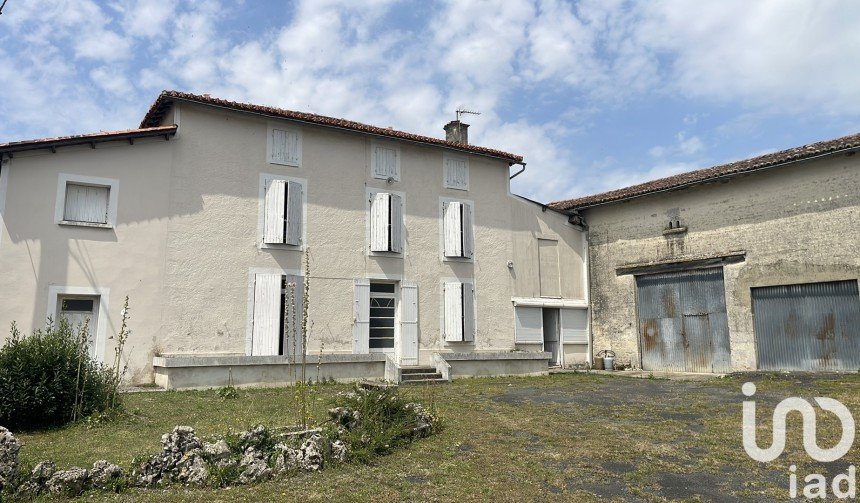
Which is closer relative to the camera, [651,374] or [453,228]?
[651,374]

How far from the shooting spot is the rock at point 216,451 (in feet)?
17.4

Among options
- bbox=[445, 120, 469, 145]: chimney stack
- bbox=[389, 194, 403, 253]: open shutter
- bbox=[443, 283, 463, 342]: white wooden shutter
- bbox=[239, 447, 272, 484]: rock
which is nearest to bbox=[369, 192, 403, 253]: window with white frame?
bbox=[389, 194, 403, 253]: open shutter

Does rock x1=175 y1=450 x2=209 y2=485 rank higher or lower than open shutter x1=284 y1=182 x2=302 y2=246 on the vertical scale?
lower

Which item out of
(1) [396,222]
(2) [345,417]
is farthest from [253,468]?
(1) [396,222]

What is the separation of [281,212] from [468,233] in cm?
525

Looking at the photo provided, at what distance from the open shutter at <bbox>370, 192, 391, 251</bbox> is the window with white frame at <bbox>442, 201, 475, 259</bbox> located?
1.80 m

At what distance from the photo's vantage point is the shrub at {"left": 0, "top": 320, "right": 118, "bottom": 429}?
24.5 feet

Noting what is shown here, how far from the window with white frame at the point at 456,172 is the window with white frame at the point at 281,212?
14.3 ft

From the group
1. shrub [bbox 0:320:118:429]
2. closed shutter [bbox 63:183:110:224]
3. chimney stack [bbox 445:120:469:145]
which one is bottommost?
shrub [bbox 0:320:118:429]

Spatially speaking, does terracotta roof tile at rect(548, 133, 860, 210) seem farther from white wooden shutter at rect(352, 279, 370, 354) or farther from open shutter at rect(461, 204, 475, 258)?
white wooden shutter at rect(352, 279, 370, 354)

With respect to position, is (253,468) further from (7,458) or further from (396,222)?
(396,222)

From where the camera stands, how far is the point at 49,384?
303 inches

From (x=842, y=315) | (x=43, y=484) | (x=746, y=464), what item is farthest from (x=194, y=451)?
(x=842, y=315)

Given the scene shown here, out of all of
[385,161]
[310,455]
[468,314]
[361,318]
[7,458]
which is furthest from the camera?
[468,314]
